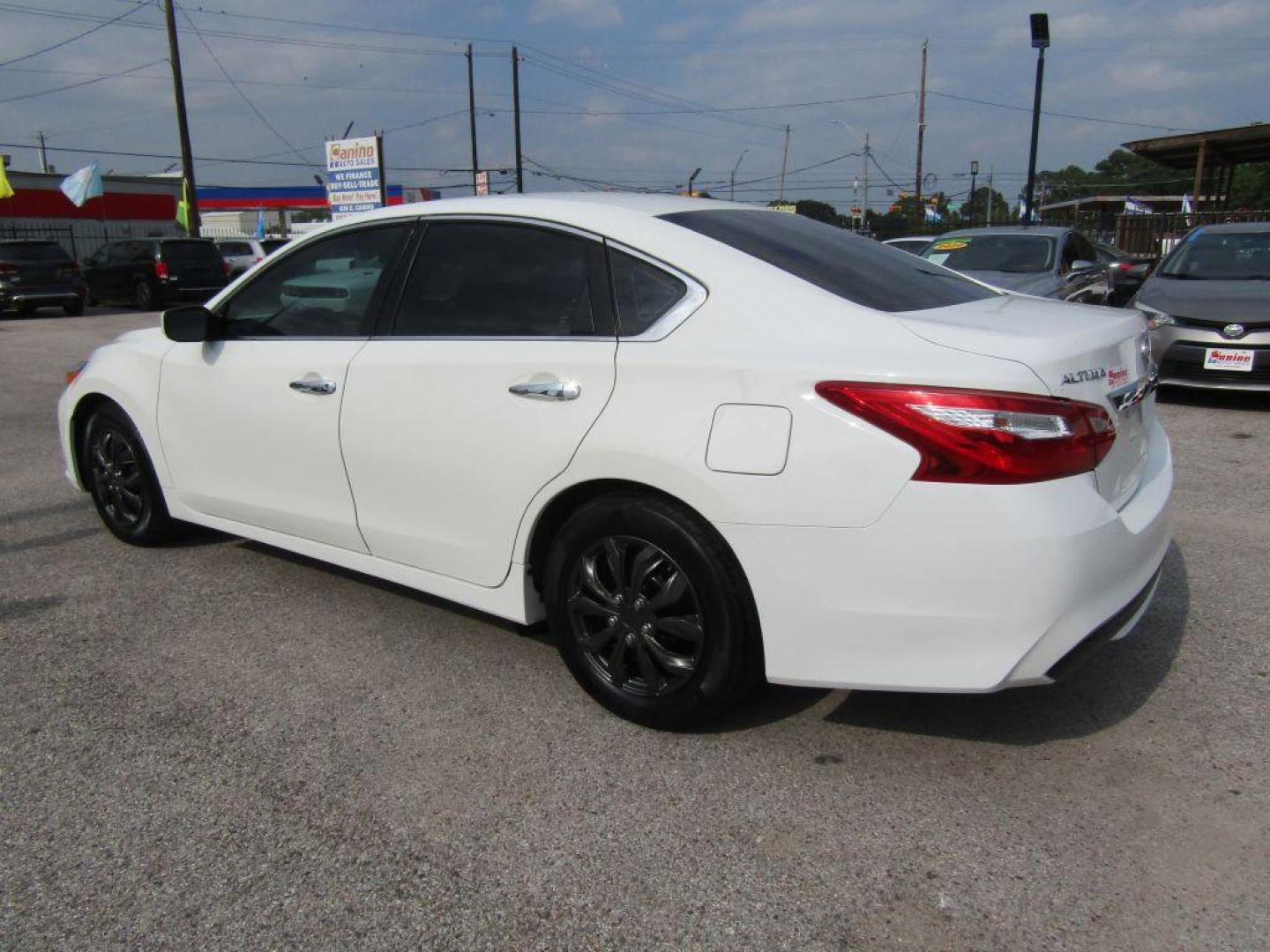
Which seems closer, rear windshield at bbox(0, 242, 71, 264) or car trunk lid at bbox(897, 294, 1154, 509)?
car trunk lid at bbox(897, 294, 1154, 509)

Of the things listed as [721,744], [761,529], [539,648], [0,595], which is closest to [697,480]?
[761,529]

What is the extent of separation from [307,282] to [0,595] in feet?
6.41

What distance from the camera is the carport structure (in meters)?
18.0

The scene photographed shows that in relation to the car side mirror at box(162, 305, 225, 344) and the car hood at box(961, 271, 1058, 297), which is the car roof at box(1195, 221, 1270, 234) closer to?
the car hood at box(961, 271, 1058, 297)

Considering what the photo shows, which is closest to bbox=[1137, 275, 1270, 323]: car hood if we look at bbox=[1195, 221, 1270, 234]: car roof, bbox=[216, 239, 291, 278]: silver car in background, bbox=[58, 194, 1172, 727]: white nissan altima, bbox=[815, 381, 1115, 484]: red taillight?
bbox=[1195, 221, 1270, 234]: car roof

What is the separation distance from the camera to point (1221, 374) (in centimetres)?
782

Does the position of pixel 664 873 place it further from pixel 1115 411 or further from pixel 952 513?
pixel 1115 411

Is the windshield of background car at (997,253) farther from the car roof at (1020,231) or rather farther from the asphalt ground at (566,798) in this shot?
the asphalt ground at (566,798)

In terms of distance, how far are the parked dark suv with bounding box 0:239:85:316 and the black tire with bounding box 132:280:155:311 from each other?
130cm

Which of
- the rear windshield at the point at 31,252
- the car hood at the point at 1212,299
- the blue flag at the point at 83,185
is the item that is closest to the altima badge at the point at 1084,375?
the car hood at the point at 1212,299

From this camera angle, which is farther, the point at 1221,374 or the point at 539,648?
the point at 1221,374

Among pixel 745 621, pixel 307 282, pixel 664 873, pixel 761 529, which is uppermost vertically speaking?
pixel 307 282

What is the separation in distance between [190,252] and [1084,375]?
881 inches

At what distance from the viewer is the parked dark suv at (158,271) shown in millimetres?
21500
